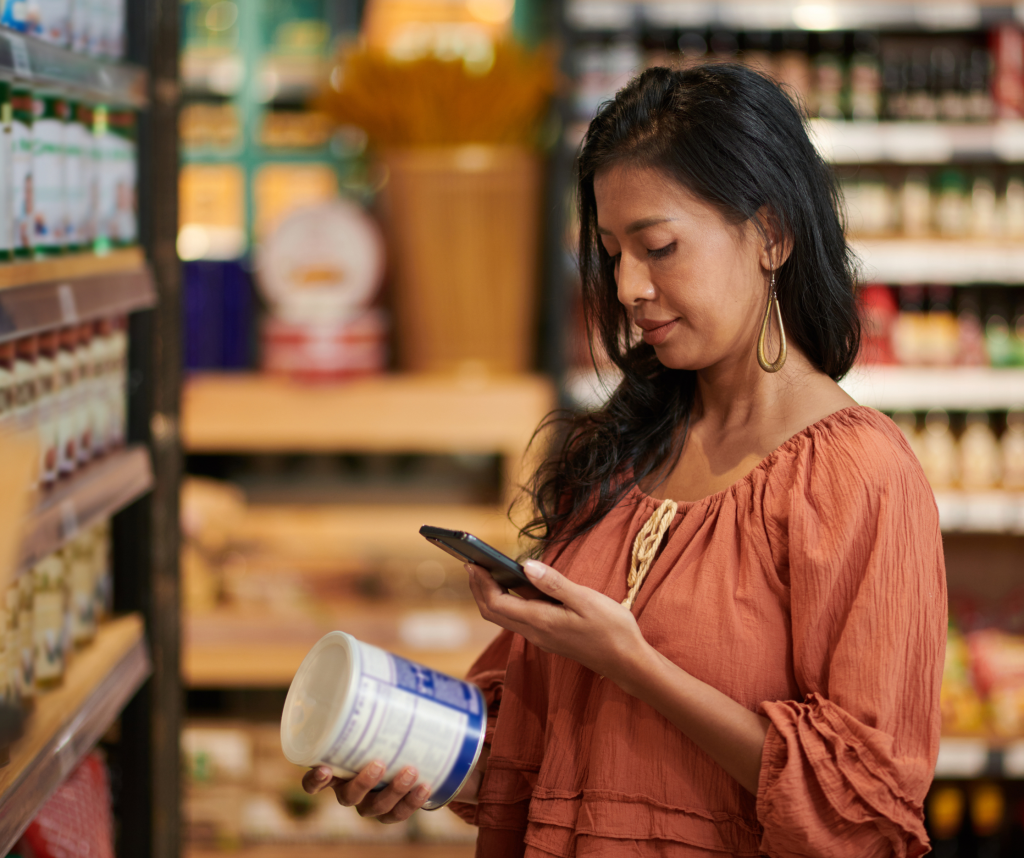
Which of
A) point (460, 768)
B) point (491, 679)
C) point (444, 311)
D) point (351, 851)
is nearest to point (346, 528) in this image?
point (444, 311)

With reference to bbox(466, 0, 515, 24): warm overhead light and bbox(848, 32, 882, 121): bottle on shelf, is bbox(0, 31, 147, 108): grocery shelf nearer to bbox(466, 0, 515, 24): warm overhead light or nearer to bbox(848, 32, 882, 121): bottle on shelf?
bbox(466, 0, 515, 24): warm overhead light

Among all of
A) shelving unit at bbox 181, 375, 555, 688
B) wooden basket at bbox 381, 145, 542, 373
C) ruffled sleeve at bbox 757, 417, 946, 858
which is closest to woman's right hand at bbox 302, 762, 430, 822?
ruffled sleeve at bbox 757, 417, 946, 858

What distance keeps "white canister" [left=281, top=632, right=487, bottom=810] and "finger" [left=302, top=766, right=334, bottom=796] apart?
1cm

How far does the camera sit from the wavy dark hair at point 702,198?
1076 mm

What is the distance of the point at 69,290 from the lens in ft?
4.54

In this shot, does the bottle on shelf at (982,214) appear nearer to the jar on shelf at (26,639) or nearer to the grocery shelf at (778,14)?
the grocery shelf at (778,14)

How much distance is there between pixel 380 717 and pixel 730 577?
382 mm

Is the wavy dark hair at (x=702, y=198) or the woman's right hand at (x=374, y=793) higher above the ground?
the wavy dark hair at (x=702, y=198)

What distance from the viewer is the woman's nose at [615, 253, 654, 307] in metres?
1.10

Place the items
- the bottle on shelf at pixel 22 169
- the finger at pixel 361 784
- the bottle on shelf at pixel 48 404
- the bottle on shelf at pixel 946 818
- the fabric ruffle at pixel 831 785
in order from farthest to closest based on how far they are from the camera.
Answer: the bottle on shelf at pixel 946 818 → the bottle on shelf at pixel 48 404 → the bottle on shelf at pixel 22 169 → the finger at pixel 361 784 → the fabric ruffle at pixel 831 785

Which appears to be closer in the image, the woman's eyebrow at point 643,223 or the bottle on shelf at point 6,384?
the woman's eyebrow at point 643,223

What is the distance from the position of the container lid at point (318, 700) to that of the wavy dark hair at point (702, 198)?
1.00ft

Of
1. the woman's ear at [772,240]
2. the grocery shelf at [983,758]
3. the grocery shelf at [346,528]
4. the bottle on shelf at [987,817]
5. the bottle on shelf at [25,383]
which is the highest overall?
the woman's ear at [772,240]

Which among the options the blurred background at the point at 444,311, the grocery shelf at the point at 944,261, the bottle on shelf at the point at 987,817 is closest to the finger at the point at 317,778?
the blurred background at the point at 444,311
